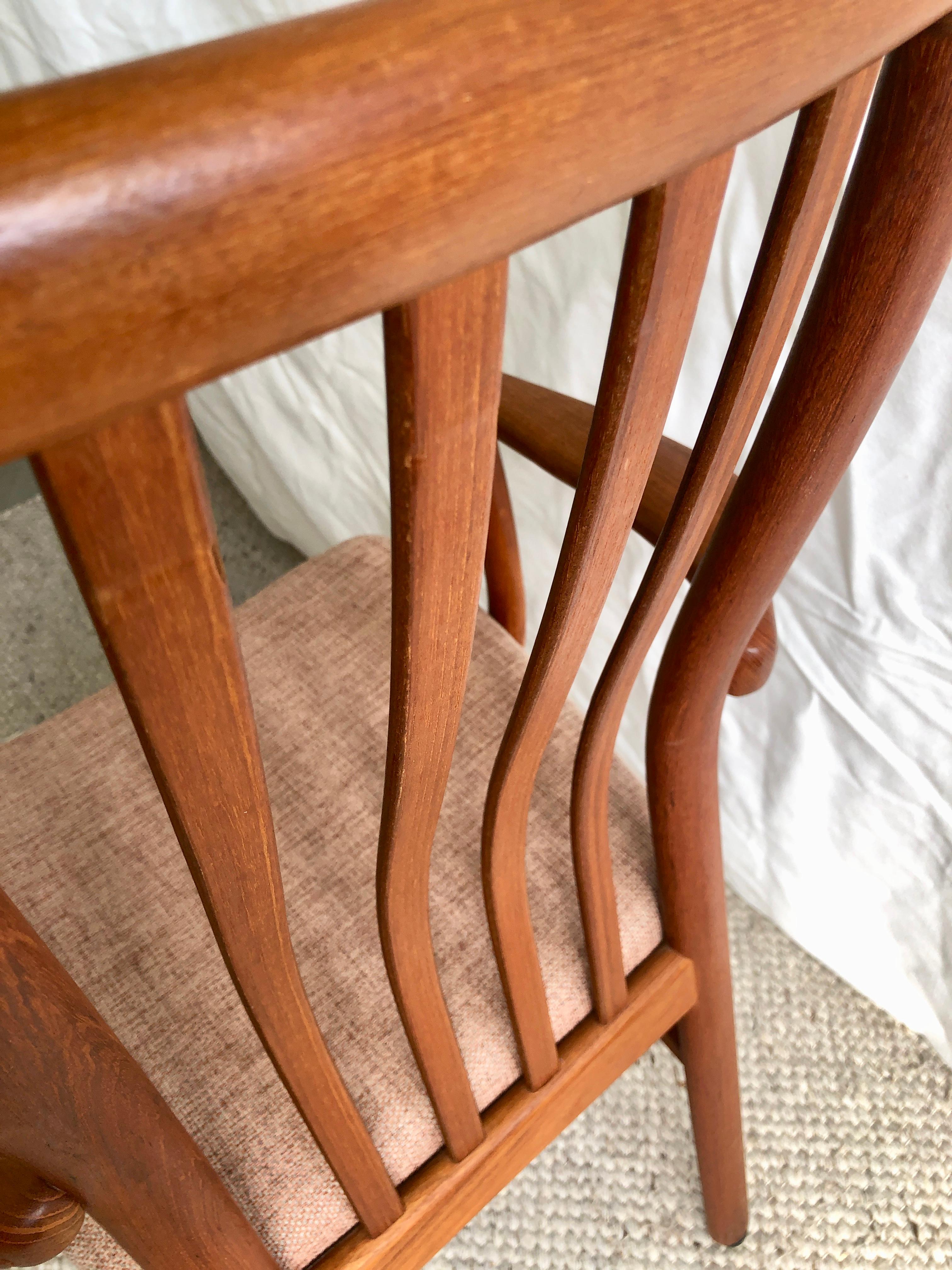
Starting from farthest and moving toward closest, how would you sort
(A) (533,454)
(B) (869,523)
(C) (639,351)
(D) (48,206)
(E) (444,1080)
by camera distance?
(B) (869,523) → (A) (533,454) → (E) (444,1080) → (C) (639,351) → (D) (48,206)

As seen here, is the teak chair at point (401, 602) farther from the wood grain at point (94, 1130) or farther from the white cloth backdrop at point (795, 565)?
the white cloth backdrop at point (795, 565)

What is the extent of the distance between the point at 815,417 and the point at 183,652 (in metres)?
0.22

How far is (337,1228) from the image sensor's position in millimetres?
418

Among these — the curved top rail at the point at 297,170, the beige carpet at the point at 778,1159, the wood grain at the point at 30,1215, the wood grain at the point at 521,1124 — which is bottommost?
the beige carpet at the point at 778,1159

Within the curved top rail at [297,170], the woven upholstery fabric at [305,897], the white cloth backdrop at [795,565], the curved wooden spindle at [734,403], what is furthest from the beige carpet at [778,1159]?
the curved top rail at [297,170]

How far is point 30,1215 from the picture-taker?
268mm

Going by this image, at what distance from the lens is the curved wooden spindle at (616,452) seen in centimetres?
18

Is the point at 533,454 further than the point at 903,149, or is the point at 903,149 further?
the point at 533,454

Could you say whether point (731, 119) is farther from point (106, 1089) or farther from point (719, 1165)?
point (719, 1165)

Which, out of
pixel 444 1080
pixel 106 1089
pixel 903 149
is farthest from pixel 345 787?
pixel 903 149

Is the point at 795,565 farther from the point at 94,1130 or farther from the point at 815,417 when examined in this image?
the point at 94,1130

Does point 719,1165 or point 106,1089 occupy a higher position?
point 106,1089

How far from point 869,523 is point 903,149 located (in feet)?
1.48

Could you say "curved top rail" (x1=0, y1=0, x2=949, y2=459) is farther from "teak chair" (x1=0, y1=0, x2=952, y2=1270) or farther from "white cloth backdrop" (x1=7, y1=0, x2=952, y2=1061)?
"white cloth backdrop" (x1=7, y1=0, x2=952, y2=1061)
